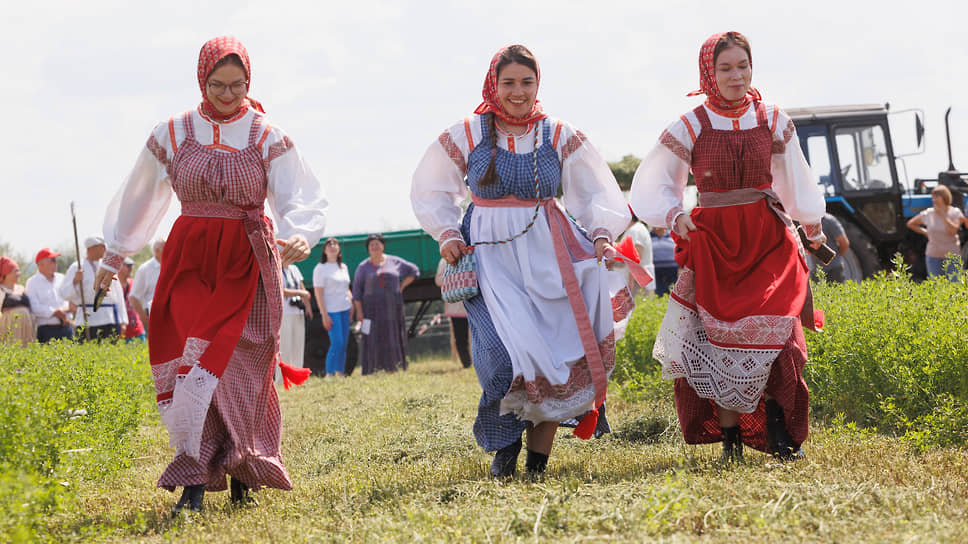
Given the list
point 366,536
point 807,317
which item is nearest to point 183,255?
point 366,536

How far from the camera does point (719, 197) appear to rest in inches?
214

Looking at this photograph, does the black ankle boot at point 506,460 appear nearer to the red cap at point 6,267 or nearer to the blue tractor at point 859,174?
the red cap at point 6,267

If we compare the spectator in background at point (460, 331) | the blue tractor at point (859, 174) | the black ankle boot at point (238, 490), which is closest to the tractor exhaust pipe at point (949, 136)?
the blue tractor at point (859, 174)

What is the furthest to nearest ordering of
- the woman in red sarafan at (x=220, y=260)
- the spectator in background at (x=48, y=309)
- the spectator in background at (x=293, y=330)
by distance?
the spectator in background at (x=293, y=330)
the spectator in background at (x=48, y=309)
the woman in red sarafan at (x=220, y=260)

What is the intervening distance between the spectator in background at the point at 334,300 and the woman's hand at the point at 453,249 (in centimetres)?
879

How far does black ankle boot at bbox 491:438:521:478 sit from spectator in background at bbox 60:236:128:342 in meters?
6.87

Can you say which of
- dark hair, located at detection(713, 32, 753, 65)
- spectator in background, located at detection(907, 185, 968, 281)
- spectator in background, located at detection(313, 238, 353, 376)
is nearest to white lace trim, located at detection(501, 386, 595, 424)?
dark hair, located at detection(713, 32, 753, 65)

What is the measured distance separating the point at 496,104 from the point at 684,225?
1.10m

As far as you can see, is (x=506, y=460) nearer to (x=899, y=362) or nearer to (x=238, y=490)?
(x=238, y=490)

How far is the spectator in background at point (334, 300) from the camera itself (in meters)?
14.0

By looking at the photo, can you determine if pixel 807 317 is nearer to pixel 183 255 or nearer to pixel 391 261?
pixel 183 255

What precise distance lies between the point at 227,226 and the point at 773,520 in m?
2.69

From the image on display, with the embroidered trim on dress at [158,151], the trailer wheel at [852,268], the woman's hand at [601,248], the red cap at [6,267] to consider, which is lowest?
the trailer wheel at [852,268]

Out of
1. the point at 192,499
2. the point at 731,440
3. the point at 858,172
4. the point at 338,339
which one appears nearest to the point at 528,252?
the point at 731,440
